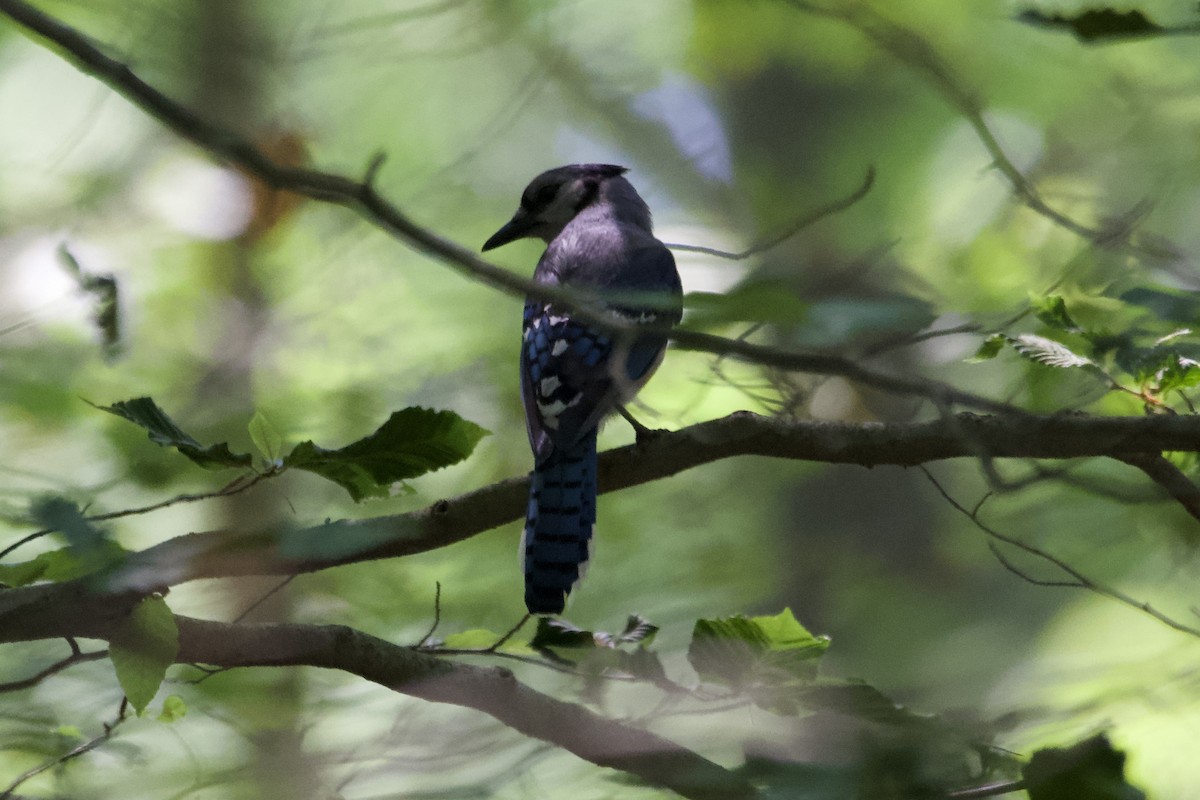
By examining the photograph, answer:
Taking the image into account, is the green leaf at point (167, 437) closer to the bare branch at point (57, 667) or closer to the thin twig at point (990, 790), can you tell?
the bare branch at point (57, 667)

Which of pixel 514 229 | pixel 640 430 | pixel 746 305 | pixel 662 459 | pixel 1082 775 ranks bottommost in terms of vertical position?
pixel 1082 775

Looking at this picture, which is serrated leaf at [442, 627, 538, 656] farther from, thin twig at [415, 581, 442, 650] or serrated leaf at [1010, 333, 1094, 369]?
serrated leaf at [1010, 333, 1094, 369]

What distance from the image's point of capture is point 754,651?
733 millimetres

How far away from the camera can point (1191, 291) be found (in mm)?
693

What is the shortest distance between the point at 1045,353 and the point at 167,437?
2.06 ft

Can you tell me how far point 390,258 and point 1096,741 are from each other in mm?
1027

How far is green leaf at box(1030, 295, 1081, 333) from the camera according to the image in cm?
83

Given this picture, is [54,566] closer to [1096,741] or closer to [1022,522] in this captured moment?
[1096,741]

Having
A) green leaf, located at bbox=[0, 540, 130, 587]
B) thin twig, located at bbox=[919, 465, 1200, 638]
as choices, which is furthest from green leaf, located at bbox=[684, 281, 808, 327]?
thin twig, located at bbox=[919, 465, 1200, 638]

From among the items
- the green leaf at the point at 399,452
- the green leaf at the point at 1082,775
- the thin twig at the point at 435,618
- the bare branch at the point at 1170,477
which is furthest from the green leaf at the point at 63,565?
the bare branch at the point at 1170,477

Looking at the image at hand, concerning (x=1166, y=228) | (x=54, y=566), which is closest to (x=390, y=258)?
(x=54, y=566)

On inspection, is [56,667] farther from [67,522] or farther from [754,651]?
[754,651]

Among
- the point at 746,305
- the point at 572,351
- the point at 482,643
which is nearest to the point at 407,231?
the point at 746,305

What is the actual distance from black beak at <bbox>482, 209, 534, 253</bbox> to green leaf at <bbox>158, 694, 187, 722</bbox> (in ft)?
2.63
